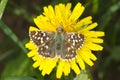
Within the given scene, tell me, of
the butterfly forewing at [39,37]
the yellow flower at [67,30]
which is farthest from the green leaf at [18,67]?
the butterfly forewing at [39,37]

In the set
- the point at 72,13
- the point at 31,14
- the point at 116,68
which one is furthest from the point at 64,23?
the point at 116,68

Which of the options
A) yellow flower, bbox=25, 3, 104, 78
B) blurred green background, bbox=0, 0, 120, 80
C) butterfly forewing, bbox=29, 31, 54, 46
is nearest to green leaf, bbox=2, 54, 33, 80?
blurred green background, bbox=0, 0, 120, 80

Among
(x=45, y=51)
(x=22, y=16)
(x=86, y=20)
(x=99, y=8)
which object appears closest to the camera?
(x=45, y=51)

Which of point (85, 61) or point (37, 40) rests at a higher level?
point (37, 40)

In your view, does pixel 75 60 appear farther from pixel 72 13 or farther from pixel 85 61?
pixel 72 13

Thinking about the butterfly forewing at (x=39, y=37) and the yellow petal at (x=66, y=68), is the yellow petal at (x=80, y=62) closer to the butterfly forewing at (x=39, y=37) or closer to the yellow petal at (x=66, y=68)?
the yellow petal at (x=66, y=68)

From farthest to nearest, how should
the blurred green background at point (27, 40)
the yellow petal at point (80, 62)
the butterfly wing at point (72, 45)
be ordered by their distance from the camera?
the blurred green background at point (27, 40), the yellow petal at point (80, 62), the butterfly wing at point (72, 45)

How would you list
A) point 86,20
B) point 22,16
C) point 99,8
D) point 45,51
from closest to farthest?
1. point 45,51
2. point 86,20
3. point 99,8
4. point 22,16

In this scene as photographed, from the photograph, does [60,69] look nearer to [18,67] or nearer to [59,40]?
[59,40]
